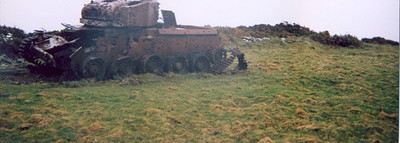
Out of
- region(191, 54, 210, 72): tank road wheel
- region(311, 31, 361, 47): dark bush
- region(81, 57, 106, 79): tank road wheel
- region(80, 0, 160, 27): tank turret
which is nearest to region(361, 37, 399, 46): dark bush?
region(311, 31, 361, 47): dark bush

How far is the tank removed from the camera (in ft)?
36.5

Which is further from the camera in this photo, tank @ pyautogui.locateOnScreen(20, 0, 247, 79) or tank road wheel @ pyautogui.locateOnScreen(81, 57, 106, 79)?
tank @ pyautogui.locateOnScreen(20, 0, 247, 79)

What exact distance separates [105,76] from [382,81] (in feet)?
35.6

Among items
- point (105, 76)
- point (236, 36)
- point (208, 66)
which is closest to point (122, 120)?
point (105, 76)

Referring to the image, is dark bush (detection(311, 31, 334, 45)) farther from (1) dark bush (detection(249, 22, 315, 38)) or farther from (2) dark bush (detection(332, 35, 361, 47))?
(1) dark bush (detection(249, 22, 315, 38))

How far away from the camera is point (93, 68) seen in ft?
36.6

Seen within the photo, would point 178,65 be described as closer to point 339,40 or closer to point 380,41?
point 339,40

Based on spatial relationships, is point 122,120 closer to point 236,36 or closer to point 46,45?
point 46,45

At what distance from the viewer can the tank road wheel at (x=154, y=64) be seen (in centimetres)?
1235

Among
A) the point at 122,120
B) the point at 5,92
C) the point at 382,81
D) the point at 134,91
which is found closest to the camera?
the point at 122,120

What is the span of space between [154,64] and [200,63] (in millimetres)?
2682

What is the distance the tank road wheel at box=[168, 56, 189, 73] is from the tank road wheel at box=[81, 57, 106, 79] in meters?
2.99

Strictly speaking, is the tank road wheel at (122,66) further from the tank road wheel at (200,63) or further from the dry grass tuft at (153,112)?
the dry grass tuft at (153,112)

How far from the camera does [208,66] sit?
1483 cm
